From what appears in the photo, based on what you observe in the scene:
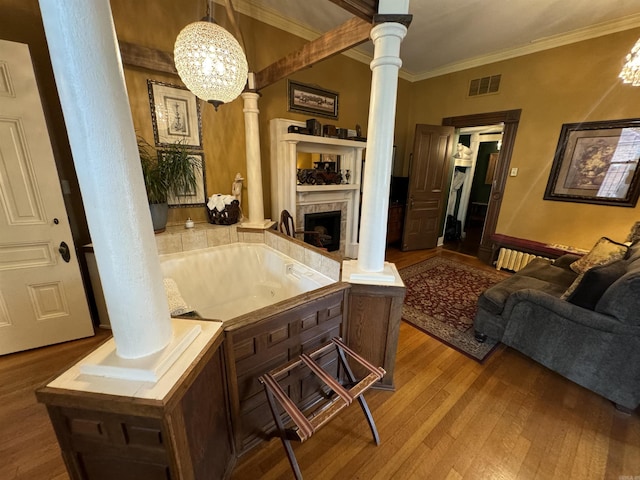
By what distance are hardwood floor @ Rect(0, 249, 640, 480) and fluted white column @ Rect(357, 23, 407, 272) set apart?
36.0 inches

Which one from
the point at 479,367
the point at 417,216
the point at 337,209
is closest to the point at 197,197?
the point at 337,209

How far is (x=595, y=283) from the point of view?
1564 millimetres

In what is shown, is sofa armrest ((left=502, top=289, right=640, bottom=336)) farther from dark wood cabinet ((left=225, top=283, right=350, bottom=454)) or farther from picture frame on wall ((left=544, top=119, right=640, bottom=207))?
picture frame on wall ((left=544, top=119, right=640, bottom=207))

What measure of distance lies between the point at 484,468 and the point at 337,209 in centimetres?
305

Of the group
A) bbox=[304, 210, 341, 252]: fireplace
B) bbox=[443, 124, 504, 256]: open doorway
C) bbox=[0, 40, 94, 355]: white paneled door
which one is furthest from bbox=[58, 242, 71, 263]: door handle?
bbox=[443, 124, 504, 256]: open doorway

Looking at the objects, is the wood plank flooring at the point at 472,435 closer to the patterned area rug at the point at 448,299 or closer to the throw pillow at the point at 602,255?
the patterned area rug at the point at 448,299

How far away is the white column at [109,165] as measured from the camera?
0.61 metres

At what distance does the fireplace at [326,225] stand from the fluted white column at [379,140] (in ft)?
6.02

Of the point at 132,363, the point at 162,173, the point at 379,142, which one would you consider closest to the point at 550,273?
the point at 379,142

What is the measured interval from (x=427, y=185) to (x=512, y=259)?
1.68 m

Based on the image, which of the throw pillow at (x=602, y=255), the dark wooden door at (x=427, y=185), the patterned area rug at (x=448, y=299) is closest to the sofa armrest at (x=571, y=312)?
the patterned area rug at (x=448, y=299)

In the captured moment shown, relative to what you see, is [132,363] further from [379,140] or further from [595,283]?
[595,283]

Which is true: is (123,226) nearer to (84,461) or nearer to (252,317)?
(252,317)

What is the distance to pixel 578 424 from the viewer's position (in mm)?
1439
